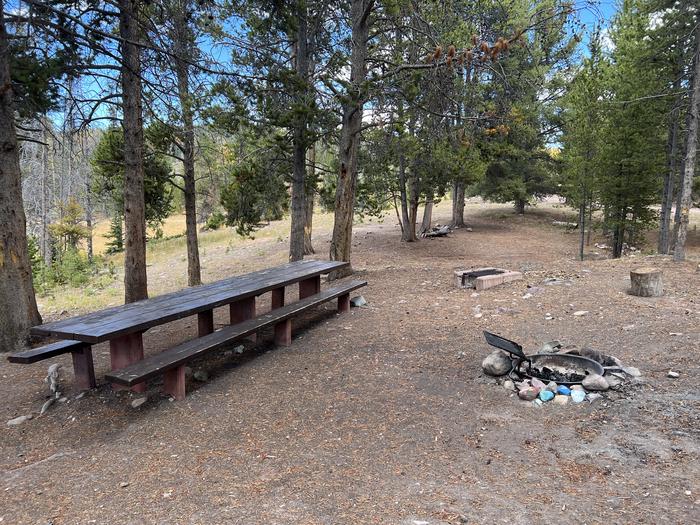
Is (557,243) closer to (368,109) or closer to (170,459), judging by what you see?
(368,109)

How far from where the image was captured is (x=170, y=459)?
10.1 feet

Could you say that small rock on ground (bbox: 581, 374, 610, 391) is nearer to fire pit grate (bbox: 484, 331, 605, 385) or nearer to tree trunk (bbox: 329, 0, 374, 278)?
fire pit grate (bbox: 484, 331, 605, 385)

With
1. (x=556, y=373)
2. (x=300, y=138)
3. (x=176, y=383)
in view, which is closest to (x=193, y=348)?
(x=176, y=383)

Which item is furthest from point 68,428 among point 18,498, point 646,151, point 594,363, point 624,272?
point 646,151

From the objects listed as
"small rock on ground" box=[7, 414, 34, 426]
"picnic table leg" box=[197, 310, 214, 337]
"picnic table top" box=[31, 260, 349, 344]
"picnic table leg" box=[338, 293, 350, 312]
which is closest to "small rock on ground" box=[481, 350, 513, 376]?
"picnic table top" box=[31, 260, 349, 344]

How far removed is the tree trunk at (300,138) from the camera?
778 centimetres

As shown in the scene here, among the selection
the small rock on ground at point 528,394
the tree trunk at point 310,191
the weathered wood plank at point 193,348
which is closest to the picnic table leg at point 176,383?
the weathered wood plank at point 193,348

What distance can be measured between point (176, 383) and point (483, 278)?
5.27 metres

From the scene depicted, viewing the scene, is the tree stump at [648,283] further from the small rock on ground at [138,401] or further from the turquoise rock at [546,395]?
the small rock on ground at [138,401]

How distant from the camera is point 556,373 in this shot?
158 inches

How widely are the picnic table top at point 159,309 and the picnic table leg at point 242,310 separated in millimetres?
192

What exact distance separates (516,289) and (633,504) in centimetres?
520

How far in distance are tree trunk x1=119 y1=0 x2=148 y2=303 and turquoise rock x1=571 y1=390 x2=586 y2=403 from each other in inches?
244

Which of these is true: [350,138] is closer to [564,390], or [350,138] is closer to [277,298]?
[277,298]
